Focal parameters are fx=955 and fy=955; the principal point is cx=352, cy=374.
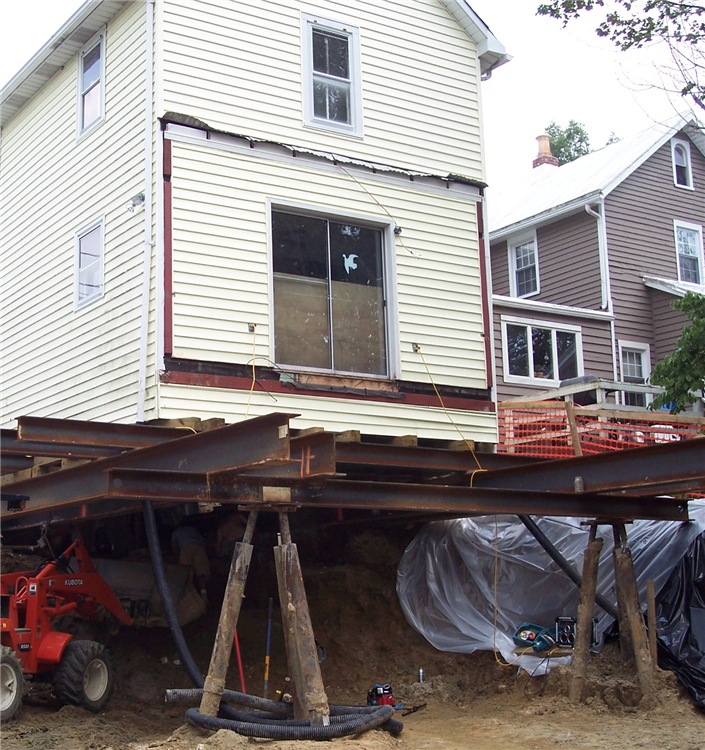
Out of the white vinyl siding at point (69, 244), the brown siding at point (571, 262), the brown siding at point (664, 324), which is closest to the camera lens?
the white vinyl siding at point (69, 244)

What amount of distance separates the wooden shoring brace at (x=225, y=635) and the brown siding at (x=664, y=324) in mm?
16749

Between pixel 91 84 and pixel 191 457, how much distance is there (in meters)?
7.25

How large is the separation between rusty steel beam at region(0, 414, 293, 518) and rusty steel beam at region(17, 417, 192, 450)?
0.28 m

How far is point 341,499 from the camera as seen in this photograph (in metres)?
9.98

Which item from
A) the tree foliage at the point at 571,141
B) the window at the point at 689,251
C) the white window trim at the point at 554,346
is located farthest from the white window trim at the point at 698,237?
the tree foliage at the point at 571,141

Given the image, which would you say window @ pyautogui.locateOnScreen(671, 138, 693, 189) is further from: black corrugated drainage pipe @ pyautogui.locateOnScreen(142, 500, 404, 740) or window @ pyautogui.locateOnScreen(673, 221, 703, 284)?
black corrugated drainage pipe @ pyautogui.locateOnScreen(142, 500, 404, 740)

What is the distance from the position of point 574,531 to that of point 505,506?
3.18 metres

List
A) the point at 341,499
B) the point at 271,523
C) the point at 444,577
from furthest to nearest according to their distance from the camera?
the point at 271,523 → the point at 444,577 → the point at 341,499

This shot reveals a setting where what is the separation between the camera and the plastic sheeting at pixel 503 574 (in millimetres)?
12828

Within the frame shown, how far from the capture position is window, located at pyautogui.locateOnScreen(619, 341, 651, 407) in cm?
2308

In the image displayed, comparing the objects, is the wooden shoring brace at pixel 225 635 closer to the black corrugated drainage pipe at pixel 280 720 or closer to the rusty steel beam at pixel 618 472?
the black corrugated drainage pipe at pixel 280 720

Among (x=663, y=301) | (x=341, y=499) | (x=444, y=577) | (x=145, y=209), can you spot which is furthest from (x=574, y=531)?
(x=663, y=301)

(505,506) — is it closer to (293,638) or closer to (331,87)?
(293,638)

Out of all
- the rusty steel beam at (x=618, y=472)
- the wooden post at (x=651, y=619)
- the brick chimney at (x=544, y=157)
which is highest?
the brick chimney at (x=544, y=157)
